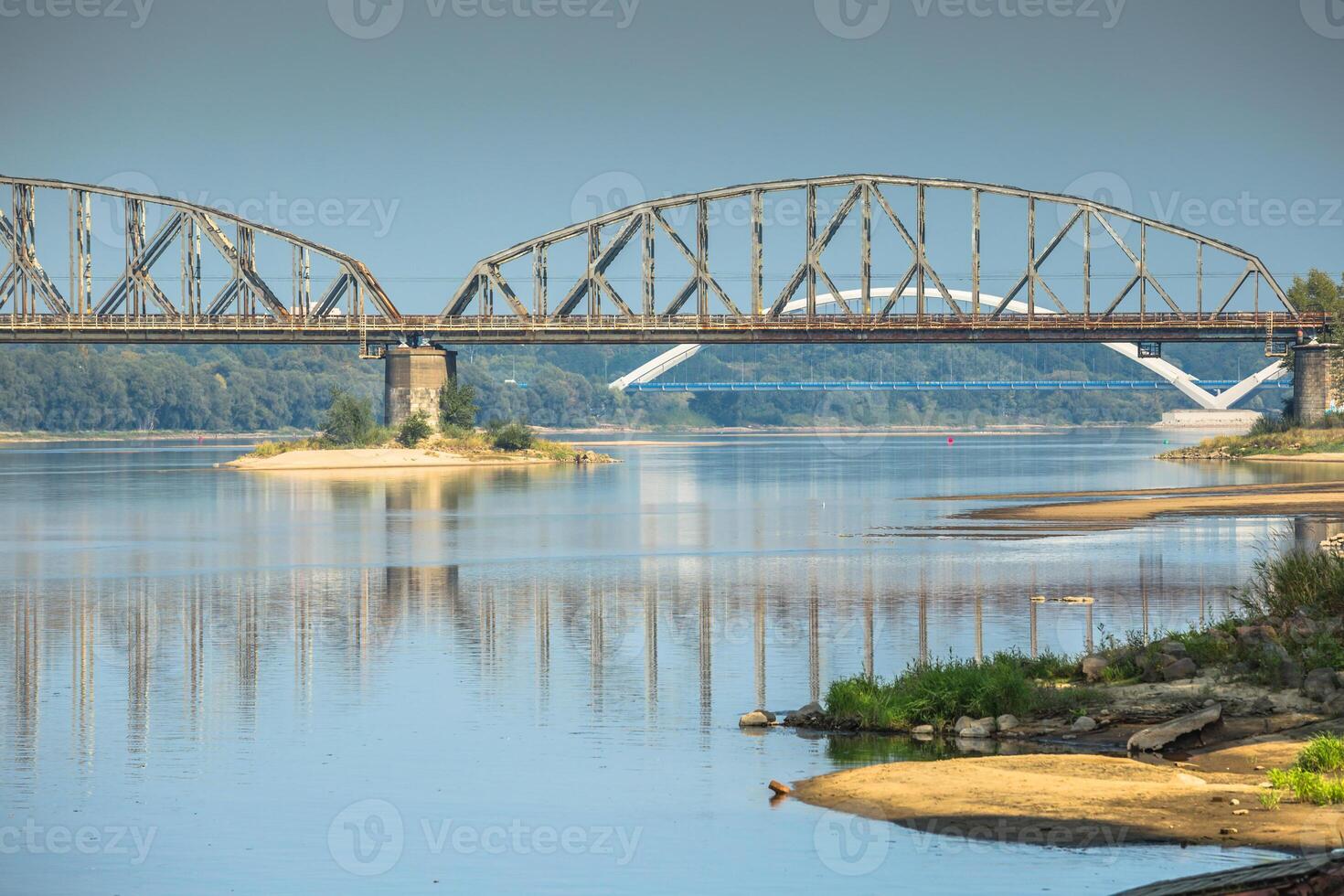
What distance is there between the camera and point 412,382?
150500mm

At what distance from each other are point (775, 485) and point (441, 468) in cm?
4009

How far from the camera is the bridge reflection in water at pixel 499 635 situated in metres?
27.3

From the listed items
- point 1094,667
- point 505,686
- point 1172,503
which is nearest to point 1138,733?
point 1094,667

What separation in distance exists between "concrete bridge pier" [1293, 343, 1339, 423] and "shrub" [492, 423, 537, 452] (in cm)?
6334

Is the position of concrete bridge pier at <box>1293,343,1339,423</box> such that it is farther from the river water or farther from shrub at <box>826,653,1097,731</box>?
shrub at <box>826,653,1097,731</box>

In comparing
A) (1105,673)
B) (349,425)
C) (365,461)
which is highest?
(349,425)

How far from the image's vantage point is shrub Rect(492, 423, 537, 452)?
152875mm

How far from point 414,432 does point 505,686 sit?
391 feet

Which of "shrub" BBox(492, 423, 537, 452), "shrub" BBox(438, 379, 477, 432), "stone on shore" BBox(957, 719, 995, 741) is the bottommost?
"stone on shore" BBox(957, 719, 995, 741)

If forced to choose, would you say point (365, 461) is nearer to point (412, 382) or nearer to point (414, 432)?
point (414, 432)

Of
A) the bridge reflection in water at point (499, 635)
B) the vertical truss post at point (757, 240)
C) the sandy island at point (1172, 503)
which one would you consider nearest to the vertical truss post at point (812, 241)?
→ the vertical truss post at point (757, 240)

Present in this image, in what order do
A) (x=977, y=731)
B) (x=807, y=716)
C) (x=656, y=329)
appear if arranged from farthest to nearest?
(x=656, y=329)
(x=807, y=716)
(x=977, y=731)

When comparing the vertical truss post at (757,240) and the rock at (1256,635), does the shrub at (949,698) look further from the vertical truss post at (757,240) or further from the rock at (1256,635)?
the vertical truss post at (757,240)

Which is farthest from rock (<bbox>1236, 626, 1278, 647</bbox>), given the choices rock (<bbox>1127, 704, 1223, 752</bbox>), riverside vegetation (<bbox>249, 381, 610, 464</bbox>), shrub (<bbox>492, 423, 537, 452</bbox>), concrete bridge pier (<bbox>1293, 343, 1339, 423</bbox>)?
shrub (<bbox>492, 423, 537, 452</bbox>)
